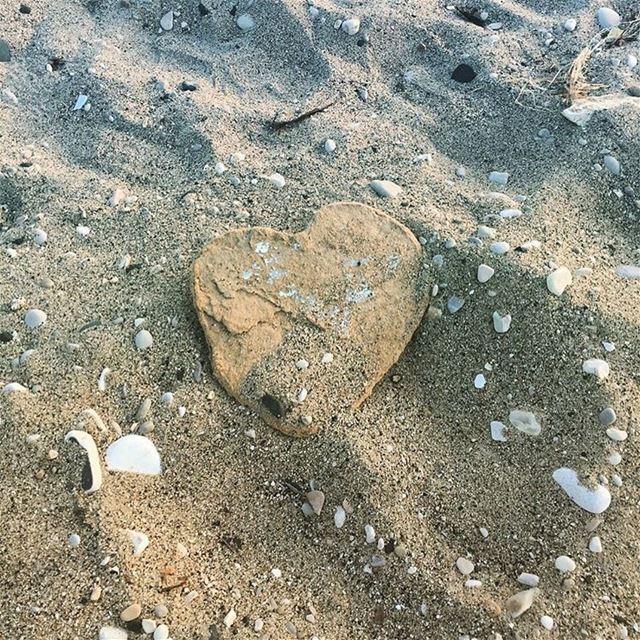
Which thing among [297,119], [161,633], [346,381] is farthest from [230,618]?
[297,119]

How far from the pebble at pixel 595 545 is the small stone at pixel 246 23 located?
2606 millimetres

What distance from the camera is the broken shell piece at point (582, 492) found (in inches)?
77.9

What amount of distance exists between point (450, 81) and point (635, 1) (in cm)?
107

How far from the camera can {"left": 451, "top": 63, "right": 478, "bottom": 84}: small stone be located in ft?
10.3

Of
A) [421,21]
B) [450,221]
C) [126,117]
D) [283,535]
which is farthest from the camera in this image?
[421,21]

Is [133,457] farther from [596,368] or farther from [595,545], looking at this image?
[596,368]

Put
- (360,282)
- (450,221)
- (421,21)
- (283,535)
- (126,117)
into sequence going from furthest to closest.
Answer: (421,21)
(126,117)
(450,221)
(360,282)
(283,535)

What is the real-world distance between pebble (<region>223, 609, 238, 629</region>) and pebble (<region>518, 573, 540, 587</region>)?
0.75 meters

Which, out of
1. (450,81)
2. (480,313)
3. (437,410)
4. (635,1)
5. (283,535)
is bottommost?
(283,535)

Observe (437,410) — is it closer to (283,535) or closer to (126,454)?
(283,535)

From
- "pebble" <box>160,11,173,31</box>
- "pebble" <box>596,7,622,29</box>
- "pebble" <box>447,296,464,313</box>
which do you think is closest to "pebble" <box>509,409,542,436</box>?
"pebble" <box>447,296,464,313</box>

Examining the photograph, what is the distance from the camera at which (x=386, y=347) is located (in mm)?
2227

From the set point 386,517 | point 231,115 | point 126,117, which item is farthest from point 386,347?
point 126,117

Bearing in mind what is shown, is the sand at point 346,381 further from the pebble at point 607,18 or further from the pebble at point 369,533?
the pebble at point 607,18
